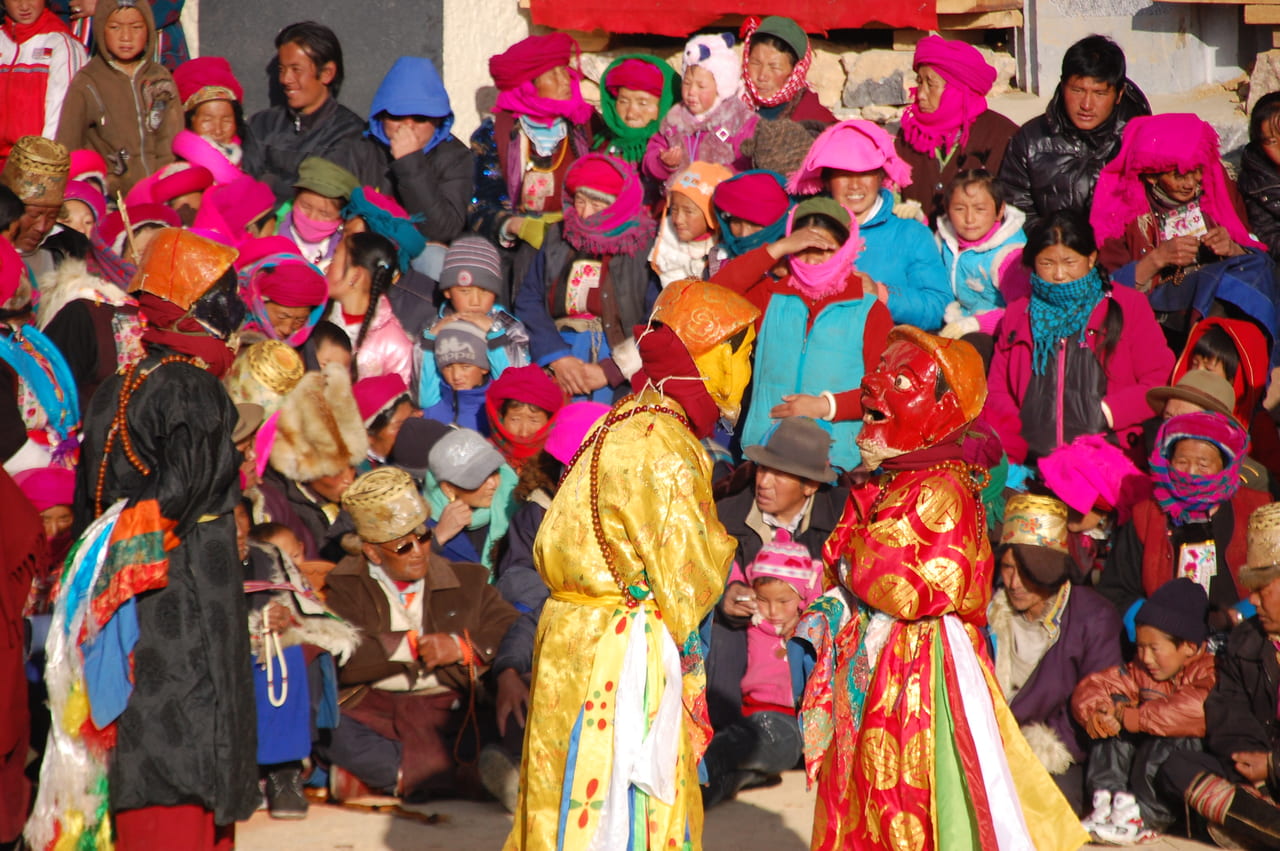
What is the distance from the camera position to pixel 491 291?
8.73 metres

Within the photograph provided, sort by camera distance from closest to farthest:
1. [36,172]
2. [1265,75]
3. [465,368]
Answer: [36,172], [465,368], [1265,75]

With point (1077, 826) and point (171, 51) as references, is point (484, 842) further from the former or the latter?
point (171, 51)

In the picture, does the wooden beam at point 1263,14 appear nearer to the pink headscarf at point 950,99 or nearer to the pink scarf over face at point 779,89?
the pink headscarf at point 950,99

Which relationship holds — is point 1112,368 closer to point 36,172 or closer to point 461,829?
point 461,829

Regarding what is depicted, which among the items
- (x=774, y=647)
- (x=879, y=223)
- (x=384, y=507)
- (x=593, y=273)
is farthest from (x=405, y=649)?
(x=879, y=223)

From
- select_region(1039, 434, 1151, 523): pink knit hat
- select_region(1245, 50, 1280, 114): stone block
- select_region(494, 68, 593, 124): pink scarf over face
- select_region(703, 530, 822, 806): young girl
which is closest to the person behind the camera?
select_region(703, 530, 822, 806): young girl

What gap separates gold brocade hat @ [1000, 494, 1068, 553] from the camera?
6879mm

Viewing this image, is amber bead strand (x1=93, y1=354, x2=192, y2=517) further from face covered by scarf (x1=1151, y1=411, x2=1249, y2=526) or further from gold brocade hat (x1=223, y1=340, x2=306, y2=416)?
face covered by scarf (x1=1151, y1=411, x2=1249, y2=526)

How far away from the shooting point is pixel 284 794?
644 centimetres

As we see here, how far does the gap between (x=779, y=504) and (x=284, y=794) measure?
261cm

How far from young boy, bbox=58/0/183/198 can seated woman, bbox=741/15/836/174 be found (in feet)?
11.8

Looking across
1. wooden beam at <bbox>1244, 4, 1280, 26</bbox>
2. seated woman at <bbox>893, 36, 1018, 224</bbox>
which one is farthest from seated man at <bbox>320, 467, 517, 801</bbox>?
wooden beam at <bbox>1244, 4, 1280, 26</bbox>

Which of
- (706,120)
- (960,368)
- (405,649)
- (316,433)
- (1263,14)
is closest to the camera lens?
(960,368)

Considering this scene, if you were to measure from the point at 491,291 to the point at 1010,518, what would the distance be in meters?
3.28
